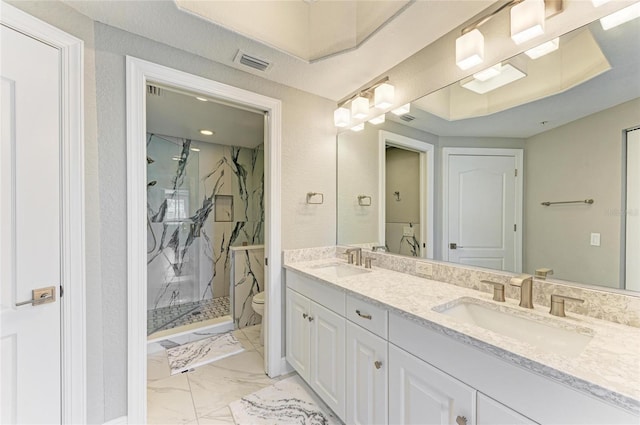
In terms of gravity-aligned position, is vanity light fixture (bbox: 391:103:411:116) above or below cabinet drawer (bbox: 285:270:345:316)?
above

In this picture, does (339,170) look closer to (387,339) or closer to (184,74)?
(184,74)

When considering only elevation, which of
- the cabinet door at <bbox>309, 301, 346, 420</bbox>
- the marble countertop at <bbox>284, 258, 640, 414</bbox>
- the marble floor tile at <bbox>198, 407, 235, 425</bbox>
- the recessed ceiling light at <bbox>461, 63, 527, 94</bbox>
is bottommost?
the marble floor tile at <bbox>198, 407, 235, 425</bbox>

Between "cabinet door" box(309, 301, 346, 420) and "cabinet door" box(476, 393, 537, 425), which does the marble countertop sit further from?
"cabinet door" box(309, 301, 346, 420)

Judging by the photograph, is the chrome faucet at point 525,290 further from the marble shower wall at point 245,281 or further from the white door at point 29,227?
the marble shower wall at point 245,281

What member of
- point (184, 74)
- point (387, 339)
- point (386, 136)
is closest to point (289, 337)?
point (387, 339)

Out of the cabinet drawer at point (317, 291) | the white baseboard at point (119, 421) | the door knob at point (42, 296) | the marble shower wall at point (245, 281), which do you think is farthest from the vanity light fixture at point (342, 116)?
the white baseboard at point (119, 421)

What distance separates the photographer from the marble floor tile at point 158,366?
6.70 ft

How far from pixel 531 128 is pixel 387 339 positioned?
1255mm

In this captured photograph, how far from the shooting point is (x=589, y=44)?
107cm

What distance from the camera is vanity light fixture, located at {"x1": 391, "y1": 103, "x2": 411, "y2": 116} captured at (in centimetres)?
180

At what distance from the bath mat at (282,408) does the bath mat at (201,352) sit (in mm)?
667

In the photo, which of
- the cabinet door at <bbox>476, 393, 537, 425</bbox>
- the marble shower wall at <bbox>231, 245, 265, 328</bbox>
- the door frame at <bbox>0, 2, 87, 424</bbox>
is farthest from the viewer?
the marble shower wall at <bbox>231, 245, 265, 328</bbox>

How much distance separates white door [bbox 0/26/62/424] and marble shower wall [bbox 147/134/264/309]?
2.36 m

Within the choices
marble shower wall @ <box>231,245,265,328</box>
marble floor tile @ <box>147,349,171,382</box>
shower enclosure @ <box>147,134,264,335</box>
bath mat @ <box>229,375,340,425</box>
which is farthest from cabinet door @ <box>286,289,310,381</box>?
shower enclosure @ <box>147,134,264,335</box>
